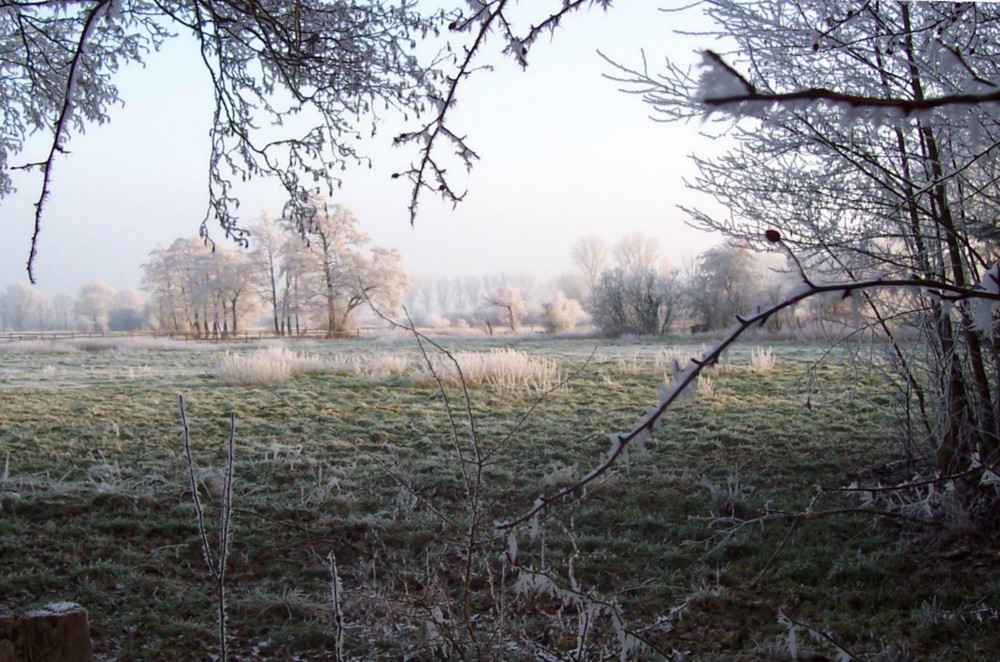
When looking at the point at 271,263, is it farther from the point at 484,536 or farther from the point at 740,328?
the point at 740,328

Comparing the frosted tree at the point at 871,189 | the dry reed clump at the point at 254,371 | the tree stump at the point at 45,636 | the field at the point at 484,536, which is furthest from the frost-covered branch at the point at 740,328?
the dry reed clump at the point at 254,371

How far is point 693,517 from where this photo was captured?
4.31 metres

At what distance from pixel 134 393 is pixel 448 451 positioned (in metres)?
4.52

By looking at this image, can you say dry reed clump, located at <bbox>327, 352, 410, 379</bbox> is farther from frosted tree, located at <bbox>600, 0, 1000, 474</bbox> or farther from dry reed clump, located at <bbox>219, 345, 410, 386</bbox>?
frosted tree, located at <bbox>600, 0, 1000, 474</bbox>

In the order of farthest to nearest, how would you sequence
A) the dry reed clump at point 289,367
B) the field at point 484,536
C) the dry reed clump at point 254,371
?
1. the dry reed clump at point 289,367
2. the dry reed clump at point 254,371
3. the field at point 484,536

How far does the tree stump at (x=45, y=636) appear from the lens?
1.32 metres

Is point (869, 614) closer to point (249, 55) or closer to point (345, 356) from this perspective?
point (249, 55)

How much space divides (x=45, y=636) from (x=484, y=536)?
2757mm

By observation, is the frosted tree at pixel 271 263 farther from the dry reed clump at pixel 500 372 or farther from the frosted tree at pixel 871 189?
the frosted tree at pixel 871 189

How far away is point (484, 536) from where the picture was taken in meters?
3.95

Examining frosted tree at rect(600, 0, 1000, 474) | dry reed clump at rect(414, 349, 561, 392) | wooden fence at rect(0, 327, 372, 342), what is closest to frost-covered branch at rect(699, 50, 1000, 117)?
Answer: frosted tree at rect(600, 0, 1000, 474)

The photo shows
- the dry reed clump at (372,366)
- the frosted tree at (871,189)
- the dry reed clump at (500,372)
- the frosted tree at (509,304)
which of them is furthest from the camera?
the frosted tree at (509,304)

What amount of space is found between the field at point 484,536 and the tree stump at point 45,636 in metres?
0.49

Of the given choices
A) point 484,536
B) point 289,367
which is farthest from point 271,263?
point 484,536
